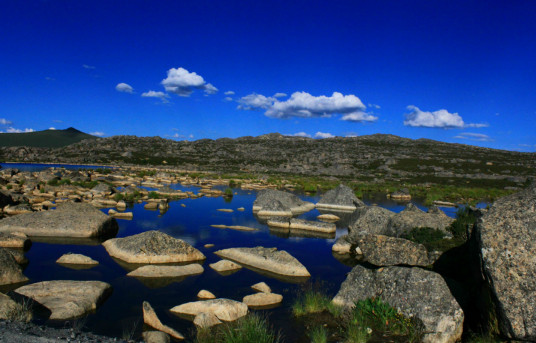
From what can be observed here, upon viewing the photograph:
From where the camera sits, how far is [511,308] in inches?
352

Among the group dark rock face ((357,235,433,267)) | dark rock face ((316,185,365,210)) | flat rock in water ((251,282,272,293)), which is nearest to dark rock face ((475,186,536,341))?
dark rock face ((357,235,433,267))

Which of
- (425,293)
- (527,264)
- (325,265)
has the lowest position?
(325,265)

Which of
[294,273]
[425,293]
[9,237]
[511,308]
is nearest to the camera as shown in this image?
[511,308]

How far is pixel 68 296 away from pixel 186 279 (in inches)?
189

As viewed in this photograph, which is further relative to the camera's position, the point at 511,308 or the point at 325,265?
the point at 325,265

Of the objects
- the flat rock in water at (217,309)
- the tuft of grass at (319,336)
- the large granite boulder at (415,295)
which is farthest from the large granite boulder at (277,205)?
the tuft of grass at (319,336)

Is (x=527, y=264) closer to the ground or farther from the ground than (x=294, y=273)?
farther from the ground

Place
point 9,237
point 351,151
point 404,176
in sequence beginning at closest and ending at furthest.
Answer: point 9,237 → point 404,176 → point 351,151

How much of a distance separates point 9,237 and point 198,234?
10902mm

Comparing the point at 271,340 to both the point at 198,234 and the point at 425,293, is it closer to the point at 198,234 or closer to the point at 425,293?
the point at 425,293

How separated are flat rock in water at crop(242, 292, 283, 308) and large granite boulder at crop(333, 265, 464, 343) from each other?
2391 mm

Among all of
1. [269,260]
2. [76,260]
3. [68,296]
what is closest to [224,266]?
[269,260]

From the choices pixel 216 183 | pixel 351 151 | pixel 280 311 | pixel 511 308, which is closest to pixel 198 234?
pixel 280 311

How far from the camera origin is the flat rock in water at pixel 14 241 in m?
19.0
